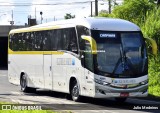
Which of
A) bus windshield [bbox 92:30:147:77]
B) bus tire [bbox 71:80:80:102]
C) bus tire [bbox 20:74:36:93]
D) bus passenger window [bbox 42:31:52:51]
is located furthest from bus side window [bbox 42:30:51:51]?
bus windshield [bbox 92:30:147:77]

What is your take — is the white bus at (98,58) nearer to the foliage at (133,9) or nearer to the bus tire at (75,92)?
the bus tire at (75,92)

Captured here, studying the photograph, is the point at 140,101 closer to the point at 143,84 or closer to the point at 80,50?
the point at 143,84

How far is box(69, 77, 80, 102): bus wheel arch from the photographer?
62.3 ft

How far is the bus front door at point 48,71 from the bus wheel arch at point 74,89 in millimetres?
2181

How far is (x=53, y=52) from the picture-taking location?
69.5ft

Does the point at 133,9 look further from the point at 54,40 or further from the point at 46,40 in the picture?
the point at 54,40

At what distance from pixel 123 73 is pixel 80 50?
2.03 meters

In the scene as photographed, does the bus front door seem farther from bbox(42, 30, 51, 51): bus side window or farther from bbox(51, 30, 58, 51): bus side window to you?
bbox(51, 30, 58, 51): bus side window

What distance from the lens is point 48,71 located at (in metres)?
22.0

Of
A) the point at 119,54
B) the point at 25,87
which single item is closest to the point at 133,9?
the point at 25,87

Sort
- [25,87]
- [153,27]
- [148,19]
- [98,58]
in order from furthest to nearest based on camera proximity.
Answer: [148,19]
[153,27]
[25,87]
[98,58]

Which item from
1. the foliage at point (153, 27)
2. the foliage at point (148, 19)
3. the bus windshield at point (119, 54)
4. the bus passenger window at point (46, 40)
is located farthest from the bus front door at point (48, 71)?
the foliage at point (153, 27)

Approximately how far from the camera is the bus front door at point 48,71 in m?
21.7

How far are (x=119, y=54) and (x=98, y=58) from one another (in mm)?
781
